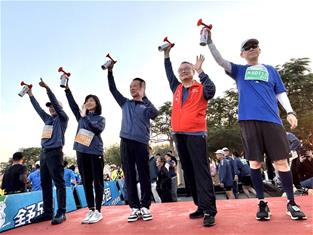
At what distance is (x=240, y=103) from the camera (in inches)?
121

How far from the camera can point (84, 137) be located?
3789mm

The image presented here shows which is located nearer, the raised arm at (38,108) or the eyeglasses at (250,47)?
the eyeglasses at (250,47)

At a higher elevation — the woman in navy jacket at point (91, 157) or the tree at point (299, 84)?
the tree at point (299, 84)

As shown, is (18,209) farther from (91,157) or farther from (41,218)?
(91,157)

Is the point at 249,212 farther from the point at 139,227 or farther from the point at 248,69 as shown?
the point at 248,69

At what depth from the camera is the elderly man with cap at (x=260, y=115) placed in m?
2.87

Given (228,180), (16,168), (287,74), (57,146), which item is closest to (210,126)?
(287,74)

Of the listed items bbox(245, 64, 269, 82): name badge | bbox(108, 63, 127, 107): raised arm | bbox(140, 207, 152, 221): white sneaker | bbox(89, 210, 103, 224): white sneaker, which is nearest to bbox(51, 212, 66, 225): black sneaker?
bbox(89, 210, 103, 224): white sneaker

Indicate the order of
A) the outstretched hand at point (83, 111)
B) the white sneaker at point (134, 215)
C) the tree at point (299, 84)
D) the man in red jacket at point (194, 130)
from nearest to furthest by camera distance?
1. the man in red jacket at point (194, 130)
2. the white sneaker at point (134, 215)
3. the outstretched hand at point (83, 111)
4. the tree at point (299, 84)

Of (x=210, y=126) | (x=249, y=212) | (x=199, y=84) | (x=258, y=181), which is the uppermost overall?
(x=210, y=126)

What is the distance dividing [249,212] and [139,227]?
120 centimetres

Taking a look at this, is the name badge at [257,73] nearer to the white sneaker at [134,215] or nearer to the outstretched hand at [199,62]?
the outstretched hand at [199,62]

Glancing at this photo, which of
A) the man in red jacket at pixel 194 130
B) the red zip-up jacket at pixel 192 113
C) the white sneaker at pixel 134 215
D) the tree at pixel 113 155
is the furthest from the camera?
the tree at pixel 113 155

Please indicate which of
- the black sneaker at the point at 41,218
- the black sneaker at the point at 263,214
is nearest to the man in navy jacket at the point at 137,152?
the black sneaker at the point at 263,214
